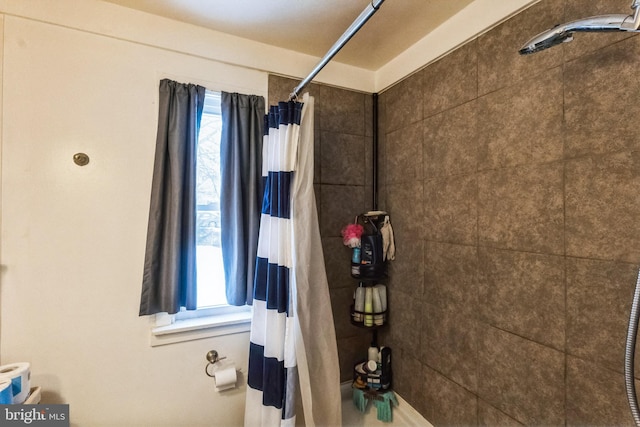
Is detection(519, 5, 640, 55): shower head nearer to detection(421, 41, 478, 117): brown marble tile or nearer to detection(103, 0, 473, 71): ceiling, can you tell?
detection(421, 41, 478, 117): brown marble tile

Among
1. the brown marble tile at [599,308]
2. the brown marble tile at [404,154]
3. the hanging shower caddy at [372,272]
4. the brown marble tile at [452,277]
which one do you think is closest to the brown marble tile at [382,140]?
the brown marble tile at [404,154]

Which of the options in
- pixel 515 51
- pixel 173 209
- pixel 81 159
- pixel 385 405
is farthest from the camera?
pixel 385 405

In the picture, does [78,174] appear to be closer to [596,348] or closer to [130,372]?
[130,372]

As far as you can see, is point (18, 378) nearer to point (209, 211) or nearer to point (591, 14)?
point (209, 211)

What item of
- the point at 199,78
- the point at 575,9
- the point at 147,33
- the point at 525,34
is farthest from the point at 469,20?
the point at 147,33

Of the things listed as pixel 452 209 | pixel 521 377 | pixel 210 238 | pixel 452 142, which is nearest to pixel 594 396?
pixel 521 377

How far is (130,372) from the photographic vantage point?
4.41ft

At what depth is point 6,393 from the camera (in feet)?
3.16

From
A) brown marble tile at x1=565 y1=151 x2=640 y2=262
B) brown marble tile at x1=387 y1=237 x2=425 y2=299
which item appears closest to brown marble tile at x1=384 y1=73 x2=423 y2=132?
brown marble tile at x1=387 y1=237 x2=425 y2=299

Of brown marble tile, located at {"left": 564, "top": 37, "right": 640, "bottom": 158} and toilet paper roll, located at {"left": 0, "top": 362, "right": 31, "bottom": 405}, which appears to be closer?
brown marble tile, located at {"left": 564, "top": 37, "right": 640, "bottom": 158}

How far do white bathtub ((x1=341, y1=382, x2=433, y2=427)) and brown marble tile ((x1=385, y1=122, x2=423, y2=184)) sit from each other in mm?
1391

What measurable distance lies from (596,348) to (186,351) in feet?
5.73

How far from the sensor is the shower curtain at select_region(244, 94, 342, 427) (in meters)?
1.29

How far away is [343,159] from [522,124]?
3.25 feet
